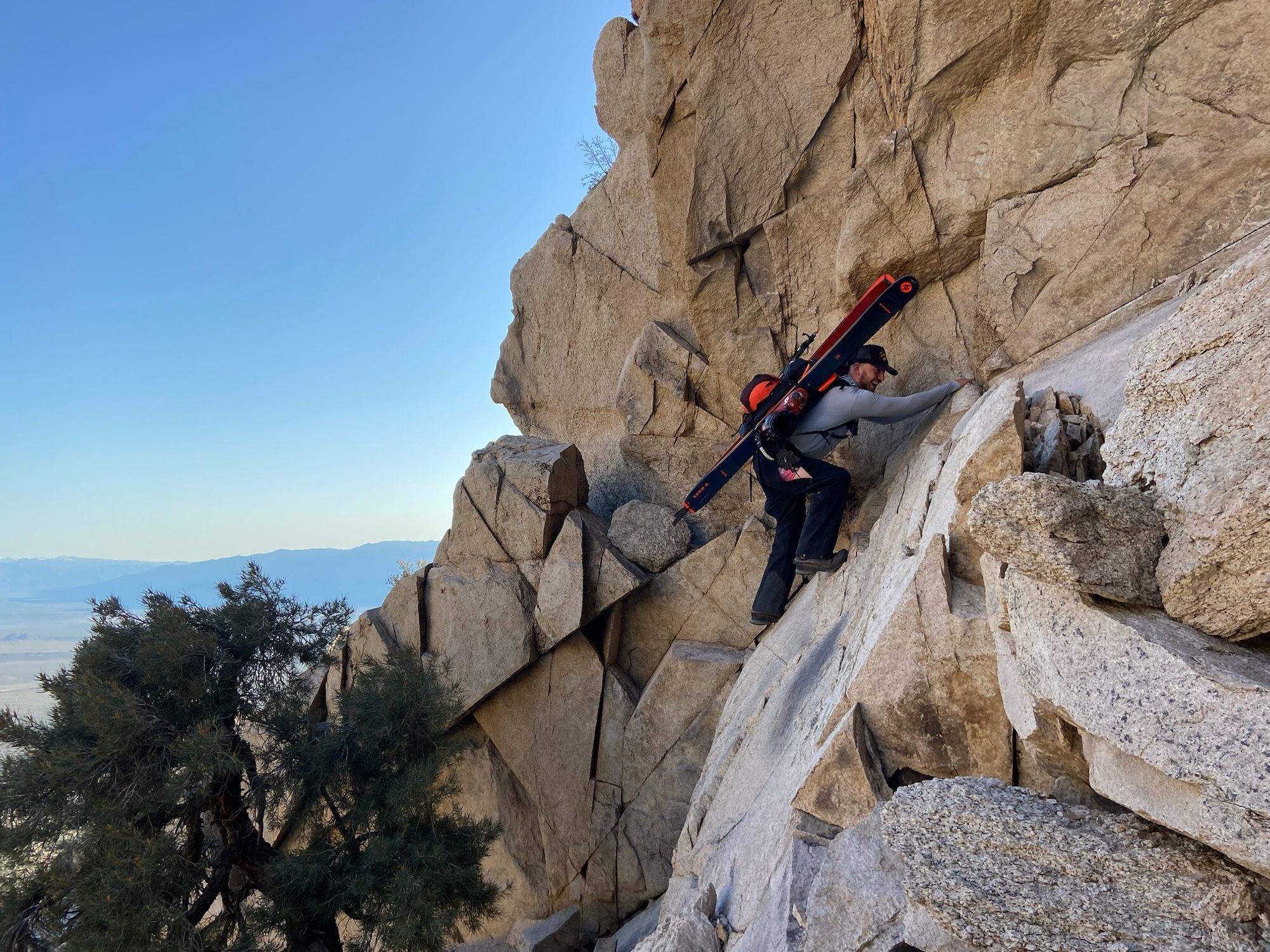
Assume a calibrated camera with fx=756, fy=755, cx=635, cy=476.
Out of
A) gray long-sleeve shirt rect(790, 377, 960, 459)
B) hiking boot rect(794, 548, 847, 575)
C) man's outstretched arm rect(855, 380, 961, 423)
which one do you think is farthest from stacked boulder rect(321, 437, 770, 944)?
man's outstretched arm rect(855, 380, 961, 423)

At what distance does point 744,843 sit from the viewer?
5.92 m

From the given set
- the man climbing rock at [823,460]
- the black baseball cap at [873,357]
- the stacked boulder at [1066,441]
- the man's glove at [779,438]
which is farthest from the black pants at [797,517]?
the stacked boulder at [1066,441]

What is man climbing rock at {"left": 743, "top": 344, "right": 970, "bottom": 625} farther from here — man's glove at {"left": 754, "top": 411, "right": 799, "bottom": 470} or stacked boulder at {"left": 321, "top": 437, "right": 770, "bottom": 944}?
stacked boulder at {"left": 321, "top": 437, "right": 770, "bottom": 944}

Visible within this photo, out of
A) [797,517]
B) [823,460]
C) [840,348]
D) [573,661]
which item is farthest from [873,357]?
[573,661]

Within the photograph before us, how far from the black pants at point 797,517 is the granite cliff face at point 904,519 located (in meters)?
0.37

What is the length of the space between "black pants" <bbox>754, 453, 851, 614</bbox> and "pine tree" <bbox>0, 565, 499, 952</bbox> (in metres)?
5.14

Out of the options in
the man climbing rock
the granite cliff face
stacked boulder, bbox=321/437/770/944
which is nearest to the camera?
the granite cliff face

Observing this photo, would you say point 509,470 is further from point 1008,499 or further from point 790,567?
point 1008,499

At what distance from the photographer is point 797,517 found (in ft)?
28.7

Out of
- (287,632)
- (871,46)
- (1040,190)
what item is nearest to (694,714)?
(287,632)

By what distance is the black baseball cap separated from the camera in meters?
7.91

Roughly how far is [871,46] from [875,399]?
12.6ft

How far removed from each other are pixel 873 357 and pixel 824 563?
2251 mm

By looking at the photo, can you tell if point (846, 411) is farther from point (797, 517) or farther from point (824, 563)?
point (824, 563)
